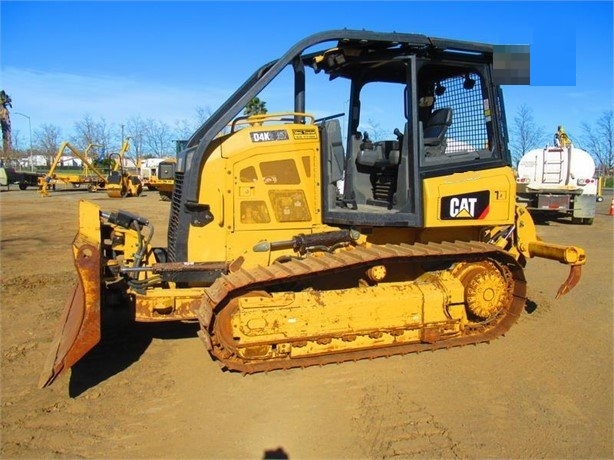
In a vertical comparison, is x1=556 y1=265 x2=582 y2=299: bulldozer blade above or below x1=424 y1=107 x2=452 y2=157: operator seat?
below

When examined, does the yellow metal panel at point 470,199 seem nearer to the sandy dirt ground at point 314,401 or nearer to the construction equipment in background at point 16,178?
the sandy dirt ground at point 314,401

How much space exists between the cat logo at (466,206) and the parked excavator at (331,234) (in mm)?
15

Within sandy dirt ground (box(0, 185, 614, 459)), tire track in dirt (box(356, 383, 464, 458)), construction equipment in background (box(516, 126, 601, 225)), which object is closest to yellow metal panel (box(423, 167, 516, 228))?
sandy dirt ground (box(0, 185, 614, 459))

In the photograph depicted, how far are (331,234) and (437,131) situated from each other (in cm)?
152

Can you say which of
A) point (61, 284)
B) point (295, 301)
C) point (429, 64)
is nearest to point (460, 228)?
point (429, 64)

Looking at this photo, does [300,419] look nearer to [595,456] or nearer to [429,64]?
[595,456]

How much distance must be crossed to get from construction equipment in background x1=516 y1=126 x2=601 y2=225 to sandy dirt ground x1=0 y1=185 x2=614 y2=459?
12.3 metres

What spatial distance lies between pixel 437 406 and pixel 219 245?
2362mm

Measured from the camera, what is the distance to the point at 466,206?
4.92m

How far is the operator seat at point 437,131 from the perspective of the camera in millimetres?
5098

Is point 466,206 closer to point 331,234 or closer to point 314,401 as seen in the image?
point 331,234

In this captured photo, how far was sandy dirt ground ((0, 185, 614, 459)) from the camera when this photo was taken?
3453mm

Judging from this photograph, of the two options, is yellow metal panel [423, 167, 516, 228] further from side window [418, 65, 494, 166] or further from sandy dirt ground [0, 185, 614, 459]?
sandy dirt ground [0, 185, 614, 459]

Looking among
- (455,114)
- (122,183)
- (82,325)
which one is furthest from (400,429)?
(122,183)
